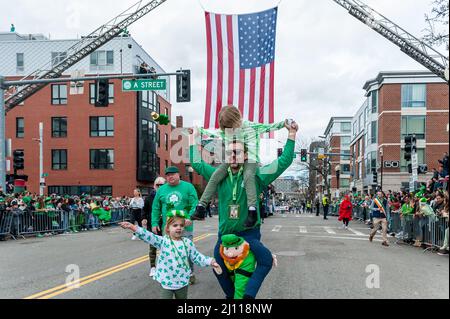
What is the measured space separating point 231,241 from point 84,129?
144 feet

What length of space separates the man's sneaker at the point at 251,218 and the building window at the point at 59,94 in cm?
4473

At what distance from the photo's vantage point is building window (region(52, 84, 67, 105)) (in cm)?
4518

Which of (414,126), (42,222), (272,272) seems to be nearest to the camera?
(272,272)

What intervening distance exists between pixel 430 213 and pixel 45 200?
15.9 m

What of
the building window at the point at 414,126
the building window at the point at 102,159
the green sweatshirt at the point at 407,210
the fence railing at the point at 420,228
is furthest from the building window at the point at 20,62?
the green sweatshirt at the point at 407,210

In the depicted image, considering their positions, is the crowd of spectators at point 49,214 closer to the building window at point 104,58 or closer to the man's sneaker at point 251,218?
the man's sneaker at point 251,218

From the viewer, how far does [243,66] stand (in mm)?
5875

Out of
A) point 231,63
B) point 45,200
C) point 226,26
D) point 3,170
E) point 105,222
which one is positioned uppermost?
point 226,26

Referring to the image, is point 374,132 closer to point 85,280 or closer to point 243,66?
point 85,280

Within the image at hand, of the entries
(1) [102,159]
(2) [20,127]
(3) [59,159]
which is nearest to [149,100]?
(1) [102,159]

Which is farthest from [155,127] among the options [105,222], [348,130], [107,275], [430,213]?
[348,130]

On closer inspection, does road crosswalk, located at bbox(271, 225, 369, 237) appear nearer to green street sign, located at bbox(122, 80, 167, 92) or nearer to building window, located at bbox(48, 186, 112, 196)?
green street sign, located at bbox(122, 80, 167, 92)

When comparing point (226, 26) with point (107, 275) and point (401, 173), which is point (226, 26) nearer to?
point (107, 275)

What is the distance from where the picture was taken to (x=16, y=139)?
45.6 m
